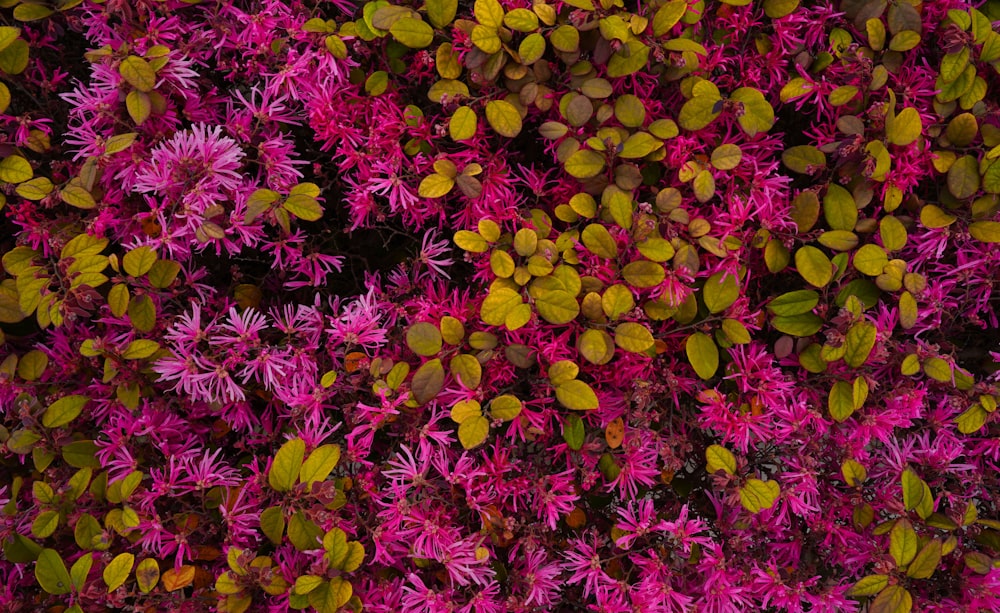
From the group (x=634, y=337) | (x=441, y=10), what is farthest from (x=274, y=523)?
(x=441, y=10)

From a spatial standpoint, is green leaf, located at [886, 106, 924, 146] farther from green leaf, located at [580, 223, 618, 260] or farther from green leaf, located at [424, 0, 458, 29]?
green leaf, located at [424, 0, 458, 29]

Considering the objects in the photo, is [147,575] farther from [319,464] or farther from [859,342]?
[859,342]

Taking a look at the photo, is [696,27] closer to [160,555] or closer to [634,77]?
[634,77]

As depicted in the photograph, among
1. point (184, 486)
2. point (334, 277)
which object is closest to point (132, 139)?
point (334, 277)

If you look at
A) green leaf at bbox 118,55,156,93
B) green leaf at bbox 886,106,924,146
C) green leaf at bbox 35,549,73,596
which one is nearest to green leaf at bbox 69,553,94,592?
green leaf at bbox 35,549,73,596

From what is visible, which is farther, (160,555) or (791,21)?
(791,21)

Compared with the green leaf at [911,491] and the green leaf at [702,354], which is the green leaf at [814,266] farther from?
the green leaf at [911,491]

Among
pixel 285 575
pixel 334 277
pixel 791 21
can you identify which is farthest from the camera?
pixel 334 277
